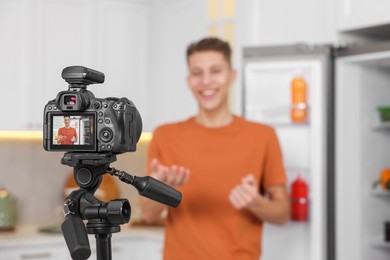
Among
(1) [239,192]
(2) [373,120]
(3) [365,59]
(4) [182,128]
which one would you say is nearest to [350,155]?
(2) [373,120]

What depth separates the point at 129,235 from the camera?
10.2 feet

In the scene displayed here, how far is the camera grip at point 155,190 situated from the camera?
1.05 meters

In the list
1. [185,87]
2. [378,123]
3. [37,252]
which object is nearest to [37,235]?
[37,252]

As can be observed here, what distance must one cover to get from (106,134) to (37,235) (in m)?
2.01

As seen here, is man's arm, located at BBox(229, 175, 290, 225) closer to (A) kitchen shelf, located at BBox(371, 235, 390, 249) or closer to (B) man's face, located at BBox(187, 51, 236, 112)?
(B) man's face, located at BBox(187, 51, 236, 112)

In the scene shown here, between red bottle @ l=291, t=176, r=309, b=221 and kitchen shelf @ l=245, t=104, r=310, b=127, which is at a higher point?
kitchen shelf @ l=245, t=104, r=310, b=127

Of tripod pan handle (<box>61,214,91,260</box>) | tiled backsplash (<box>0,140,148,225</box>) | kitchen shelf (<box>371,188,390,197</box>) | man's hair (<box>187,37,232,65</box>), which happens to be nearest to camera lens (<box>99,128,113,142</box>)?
tripod pan handle (<box>61,214,91,260</box>)

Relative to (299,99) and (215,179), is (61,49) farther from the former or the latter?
(215,179)

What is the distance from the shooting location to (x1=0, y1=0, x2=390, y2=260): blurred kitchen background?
8.27ft

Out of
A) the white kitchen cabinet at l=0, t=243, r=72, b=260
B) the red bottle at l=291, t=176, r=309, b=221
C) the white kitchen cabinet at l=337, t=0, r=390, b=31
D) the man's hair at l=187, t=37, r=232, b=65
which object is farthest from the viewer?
the white kitchen cabinet at l=0, t=243, r=72, b=260

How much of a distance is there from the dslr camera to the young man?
2.53 feet

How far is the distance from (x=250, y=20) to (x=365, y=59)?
0.47m

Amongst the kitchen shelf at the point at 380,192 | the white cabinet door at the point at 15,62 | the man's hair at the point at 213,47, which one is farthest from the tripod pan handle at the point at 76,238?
the white cabinet door at the point at 15,62

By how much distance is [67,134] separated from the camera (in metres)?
1.06
